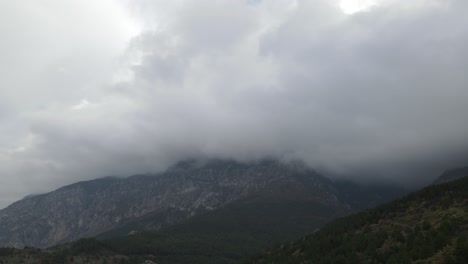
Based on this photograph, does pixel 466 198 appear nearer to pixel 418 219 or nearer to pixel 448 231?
pixel 418 219

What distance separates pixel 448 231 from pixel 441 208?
Result: 32.8 m

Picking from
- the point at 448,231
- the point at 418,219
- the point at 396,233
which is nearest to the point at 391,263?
the point at 448,231

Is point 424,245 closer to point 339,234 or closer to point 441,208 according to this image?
point 441,208

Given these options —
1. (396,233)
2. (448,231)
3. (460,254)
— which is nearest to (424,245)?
(448,231)

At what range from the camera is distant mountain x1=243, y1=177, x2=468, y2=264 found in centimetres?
10775

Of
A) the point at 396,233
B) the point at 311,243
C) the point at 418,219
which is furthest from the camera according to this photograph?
the point at 311,243

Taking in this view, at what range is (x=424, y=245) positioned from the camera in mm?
112062

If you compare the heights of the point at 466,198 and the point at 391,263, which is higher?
the point at 466,198

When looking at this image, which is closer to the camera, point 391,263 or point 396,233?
point 391,263

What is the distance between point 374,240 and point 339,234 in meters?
43.9

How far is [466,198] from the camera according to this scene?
144 meters

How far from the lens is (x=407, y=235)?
431ft

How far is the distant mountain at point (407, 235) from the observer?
108 meters

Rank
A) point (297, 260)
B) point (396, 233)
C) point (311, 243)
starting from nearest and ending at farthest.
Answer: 1. point (396, 233)
2. point (297, 260)
3. point (311, 243)
